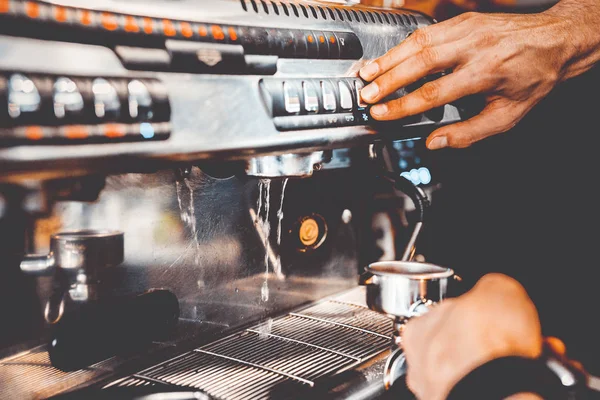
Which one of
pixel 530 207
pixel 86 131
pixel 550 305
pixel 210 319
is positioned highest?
pixel 86 131

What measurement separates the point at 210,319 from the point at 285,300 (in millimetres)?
233

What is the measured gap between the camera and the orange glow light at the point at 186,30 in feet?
2.14

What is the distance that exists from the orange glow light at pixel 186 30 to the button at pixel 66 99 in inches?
6.3

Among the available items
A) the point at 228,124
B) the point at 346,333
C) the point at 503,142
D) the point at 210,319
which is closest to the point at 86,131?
the point at 228,124

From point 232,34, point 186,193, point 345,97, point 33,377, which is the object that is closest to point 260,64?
point 232,34

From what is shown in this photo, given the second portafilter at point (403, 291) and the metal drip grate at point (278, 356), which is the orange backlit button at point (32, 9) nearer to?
the metal drip grate at point (278, 356)

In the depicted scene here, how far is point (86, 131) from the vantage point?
1.86 ft

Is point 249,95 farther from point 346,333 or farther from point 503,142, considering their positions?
point 503,142

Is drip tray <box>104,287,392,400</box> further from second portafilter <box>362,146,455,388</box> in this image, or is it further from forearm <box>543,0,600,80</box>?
forearm <box>543,0,600,80</box>

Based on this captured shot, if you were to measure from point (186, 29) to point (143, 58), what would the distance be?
7 centimetres

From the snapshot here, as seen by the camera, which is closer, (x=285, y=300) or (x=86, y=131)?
(x=86, y=131)

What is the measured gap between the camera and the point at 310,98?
2.56 feet

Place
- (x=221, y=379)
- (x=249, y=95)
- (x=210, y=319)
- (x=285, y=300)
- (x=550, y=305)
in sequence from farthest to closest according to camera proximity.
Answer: (x=550, y=305) → (x=285, y=300) → (x=210, y=319) → (x=221, y=379) → (x=249, y=95)

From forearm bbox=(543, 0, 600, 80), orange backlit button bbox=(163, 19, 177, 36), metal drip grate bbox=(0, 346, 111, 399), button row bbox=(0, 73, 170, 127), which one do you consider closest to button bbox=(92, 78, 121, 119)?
button row bbox=(0, 73, 170, 127)
